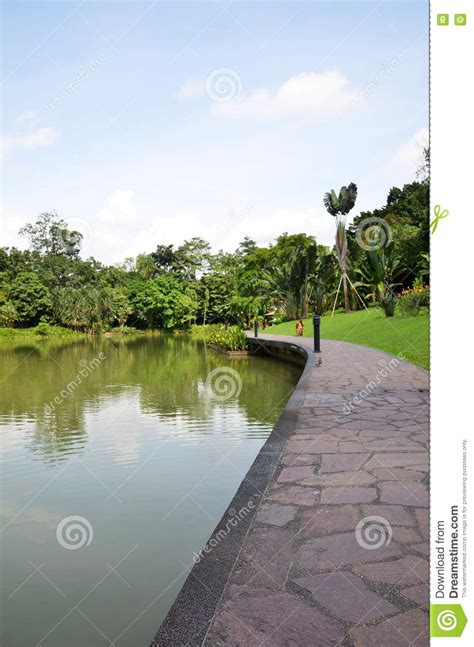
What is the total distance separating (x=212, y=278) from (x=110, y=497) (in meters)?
44.8

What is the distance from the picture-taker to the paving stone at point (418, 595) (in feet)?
7.26

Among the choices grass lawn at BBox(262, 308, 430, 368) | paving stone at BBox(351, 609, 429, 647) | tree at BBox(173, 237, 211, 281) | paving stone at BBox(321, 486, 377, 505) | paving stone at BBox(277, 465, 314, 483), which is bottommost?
paving stone at BBox(277, 465, 314, 483)

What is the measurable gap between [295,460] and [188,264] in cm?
4916

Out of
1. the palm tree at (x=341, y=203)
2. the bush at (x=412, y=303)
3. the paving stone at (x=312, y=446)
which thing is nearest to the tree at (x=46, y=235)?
the palm tree at (x=341, y=203)

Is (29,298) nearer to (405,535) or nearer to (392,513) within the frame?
(392,513)

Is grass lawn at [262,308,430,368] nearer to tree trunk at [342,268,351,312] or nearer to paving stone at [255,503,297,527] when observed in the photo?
tree trunk at [342,268,351,312]

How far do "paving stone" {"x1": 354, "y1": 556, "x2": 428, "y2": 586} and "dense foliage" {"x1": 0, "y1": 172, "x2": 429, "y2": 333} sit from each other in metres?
15.7

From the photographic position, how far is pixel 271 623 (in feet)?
6.84

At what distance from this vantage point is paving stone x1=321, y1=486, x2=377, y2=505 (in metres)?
3.38

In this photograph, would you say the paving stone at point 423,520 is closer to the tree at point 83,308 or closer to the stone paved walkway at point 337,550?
the stone paved walkway at point 337,550

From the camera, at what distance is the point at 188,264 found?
52688 millimetres

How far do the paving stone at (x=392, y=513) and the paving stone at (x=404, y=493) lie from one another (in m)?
0.11
